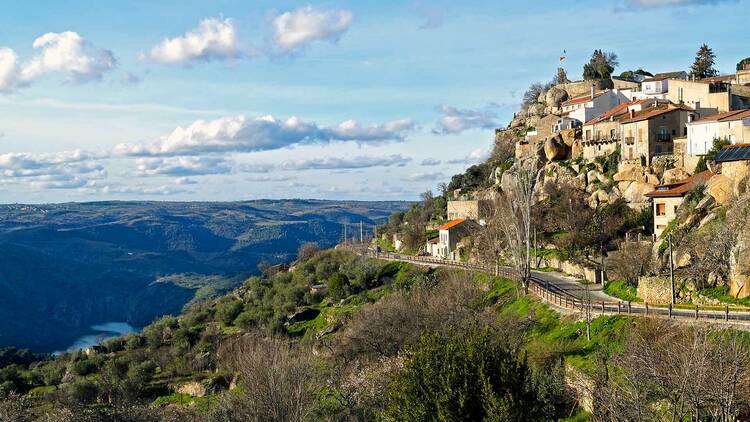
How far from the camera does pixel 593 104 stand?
86.0m

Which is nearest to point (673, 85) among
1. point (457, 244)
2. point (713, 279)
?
point (457, 244)

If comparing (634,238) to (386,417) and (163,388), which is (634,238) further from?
(163,388)

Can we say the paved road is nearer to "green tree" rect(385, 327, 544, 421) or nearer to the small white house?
"green tree" rect(385, 327, 544, 421)

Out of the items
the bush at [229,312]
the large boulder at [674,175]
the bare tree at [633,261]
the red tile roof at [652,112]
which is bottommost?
the bush at [229,312]

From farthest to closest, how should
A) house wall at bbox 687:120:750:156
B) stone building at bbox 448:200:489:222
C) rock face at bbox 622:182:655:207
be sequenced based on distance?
1. stone building at bbox 448:200:489:222
2. rock face at bbox 622:182:655:207
3. house wall at bbox 687:120:750:156

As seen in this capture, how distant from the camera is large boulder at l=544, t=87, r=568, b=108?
10281 cm

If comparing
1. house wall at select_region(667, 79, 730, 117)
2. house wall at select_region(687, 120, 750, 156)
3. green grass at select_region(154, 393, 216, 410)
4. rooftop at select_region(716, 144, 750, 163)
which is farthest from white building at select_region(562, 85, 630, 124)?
green grass at select_region(154, 393, 216, 410)

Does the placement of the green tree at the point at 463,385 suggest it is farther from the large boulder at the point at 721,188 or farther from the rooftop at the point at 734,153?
the rooftop at the point at 734,153

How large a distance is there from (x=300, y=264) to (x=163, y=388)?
128 ft

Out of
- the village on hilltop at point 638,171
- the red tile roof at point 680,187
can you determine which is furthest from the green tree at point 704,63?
the red tile roof at point 680,187

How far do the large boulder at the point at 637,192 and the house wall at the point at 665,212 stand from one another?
17.2 feet

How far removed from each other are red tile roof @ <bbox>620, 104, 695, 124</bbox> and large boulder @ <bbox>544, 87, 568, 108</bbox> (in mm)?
31807

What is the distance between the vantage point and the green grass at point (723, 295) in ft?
124

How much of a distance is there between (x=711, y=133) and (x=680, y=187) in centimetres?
663
